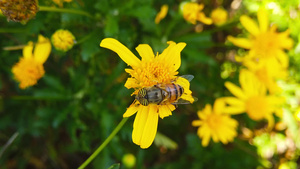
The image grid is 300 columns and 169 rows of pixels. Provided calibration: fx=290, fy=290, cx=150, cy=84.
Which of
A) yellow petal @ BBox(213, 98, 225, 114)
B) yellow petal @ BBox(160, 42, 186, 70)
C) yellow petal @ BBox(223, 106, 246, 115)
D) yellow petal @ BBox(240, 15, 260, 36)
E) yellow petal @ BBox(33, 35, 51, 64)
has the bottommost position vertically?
yellow petal @ BBox(223, 106, 246, 115)

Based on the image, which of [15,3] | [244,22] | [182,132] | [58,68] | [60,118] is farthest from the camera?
[182,132]

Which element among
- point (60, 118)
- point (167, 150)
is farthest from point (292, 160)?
point (60, 118)

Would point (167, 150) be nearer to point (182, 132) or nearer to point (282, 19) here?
point (182, 132)

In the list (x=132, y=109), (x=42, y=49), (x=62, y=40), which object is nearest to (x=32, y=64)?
(x=42, y=49)

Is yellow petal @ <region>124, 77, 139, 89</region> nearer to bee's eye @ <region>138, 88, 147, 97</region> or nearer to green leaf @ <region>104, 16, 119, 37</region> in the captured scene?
bee's eye @ <region>138, 88, 147, 97</region>

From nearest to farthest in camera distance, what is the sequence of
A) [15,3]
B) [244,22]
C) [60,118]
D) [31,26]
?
[15,3]
[31,26]
[60,118]
[244,22]

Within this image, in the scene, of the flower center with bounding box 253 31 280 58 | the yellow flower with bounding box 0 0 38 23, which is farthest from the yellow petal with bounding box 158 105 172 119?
the flower center with bounding box 253 31 280 58

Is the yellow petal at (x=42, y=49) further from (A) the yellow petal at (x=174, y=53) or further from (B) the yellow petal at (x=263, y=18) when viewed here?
(B) the yellow petal at (x=263, y=18)

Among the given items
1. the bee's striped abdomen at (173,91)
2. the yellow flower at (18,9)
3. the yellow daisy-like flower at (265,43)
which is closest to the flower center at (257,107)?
the yellow daisy-like flower at (265,43)
